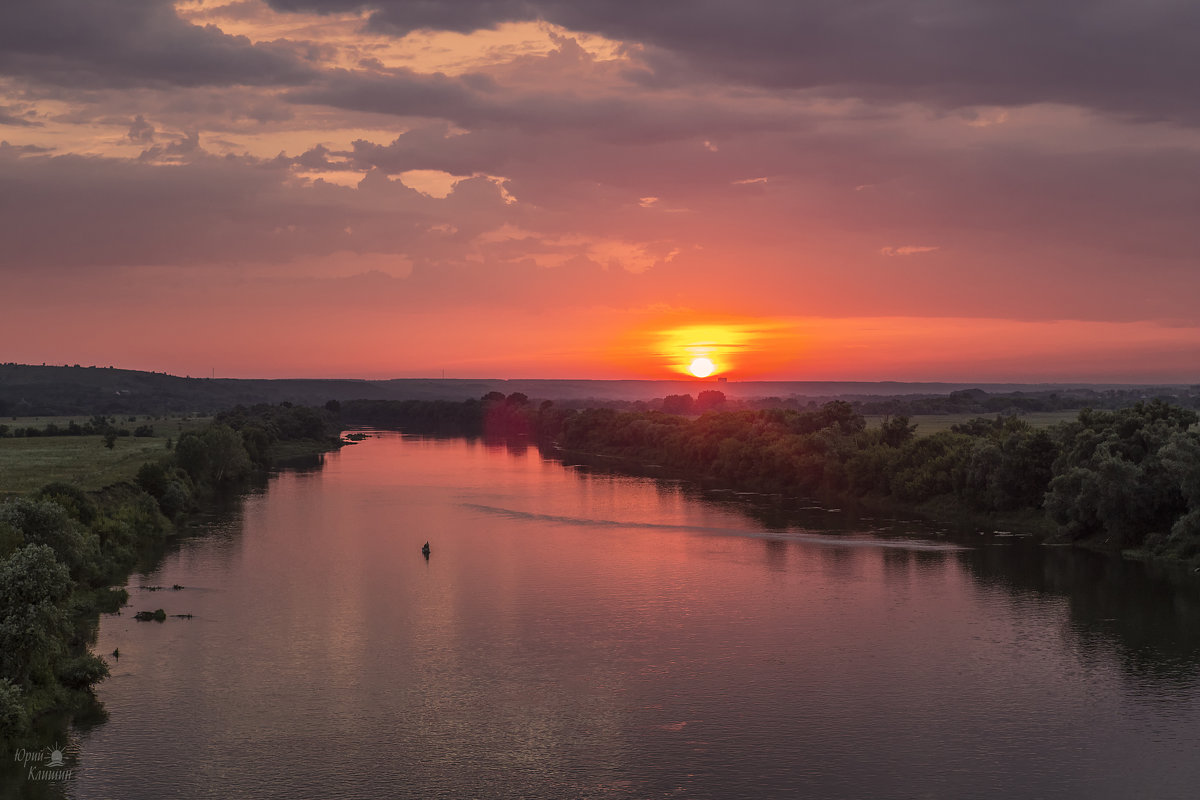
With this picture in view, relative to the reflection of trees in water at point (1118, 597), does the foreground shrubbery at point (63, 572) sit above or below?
above

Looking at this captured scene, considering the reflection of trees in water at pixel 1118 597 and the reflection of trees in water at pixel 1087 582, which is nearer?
the reflection of trees in water at pixel 1118 597

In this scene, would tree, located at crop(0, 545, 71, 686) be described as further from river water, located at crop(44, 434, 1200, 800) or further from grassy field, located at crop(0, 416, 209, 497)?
grassy field, located at crop(0, 416, 209, 497)

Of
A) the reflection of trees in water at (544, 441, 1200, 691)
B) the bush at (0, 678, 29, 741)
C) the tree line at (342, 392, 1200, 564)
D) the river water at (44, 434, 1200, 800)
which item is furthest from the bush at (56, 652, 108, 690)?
the tree line at (342, 392, 1200, 564)

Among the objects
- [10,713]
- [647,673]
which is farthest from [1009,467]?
[10,713]

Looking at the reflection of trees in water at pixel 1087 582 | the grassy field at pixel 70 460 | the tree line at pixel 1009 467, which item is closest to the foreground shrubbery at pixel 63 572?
the grassy field at pixel 70 460

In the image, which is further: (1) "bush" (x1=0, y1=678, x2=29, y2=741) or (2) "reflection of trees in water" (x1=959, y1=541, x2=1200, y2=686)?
(2) "reflection of trees in water" (x1=959, y1=541, x2=1200, y2=686)

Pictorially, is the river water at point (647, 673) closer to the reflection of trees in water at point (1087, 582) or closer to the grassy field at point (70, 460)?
the reflection of trees in water at point (1087, 582)
